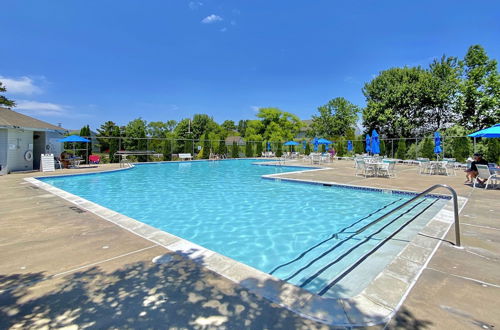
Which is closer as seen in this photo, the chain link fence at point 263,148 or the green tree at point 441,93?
the chain link fence at point 263,148

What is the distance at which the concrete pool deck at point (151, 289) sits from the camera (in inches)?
73.4

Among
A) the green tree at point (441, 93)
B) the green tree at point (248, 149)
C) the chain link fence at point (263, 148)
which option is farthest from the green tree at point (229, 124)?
the green tree at point (441, 93)

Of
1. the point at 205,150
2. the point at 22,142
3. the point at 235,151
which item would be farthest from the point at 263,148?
the point at 22,142

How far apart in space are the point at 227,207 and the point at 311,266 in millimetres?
3804

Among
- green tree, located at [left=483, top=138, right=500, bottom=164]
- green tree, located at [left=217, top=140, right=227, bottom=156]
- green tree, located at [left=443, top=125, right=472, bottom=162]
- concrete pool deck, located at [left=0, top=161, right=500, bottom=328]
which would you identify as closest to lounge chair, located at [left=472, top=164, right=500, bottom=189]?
concrete pool deck, located at [left=0, top=161, right=500, bottom=328]

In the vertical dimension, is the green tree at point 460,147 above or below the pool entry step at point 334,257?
above

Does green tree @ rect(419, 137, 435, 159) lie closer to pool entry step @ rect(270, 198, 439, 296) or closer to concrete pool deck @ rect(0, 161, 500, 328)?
pool entry step @ rect(270, 198, 439, 296)

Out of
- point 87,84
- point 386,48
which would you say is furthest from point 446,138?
point 87,84

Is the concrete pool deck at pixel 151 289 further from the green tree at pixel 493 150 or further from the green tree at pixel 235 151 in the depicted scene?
the green tree at pixel 235 151

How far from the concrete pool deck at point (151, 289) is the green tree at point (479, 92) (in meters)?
22.5

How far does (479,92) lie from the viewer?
20.0 metres

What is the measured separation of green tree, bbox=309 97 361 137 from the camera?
3778 cm

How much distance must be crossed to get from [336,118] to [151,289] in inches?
1555

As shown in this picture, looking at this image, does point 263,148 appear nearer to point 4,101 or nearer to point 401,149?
point 401,149
